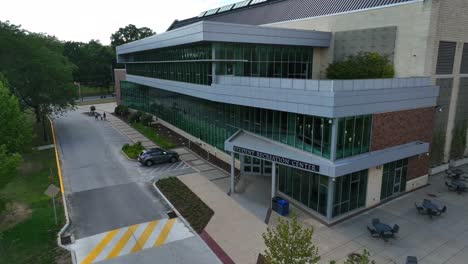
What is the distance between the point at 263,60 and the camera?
1099 inches

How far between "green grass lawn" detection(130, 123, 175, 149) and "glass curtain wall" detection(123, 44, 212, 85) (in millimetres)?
6999

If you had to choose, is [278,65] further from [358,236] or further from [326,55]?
[358,236]

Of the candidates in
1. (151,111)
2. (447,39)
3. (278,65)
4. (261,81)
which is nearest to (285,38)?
(278,65)

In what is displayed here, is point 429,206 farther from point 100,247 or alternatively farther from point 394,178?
point 100,247

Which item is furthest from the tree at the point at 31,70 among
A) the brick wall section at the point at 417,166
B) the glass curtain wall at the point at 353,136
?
the brick wall section at the point at 417,166

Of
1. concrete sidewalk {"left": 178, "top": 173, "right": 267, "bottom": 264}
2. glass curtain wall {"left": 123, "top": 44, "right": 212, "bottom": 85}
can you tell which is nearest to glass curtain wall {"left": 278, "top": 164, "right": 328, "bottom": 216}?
concrete sidewalk {"left": 178, "top": 173, "right": 267, "bottom": 264}

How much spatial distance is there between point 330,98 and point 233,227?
8594 mm

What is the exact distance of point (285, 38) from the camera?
89.9 feet

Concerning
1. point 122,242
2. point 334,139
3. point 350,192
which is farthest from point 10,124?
point 350,192

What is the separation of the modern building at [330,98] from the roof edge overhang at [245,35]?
84 mm

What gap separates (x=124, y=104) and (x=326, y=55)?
135 ft

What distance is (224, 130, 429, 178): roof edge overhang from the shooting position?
16672 mm

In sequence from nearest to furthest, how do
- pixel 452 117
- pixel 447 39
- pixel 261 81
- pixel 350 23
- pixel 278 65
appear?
pixel 261 81
pixel 447 39
pixel 452 117
pixel 350 23
pixel 278 65

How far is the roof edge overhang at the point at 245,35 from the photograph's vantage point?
24594 mm
